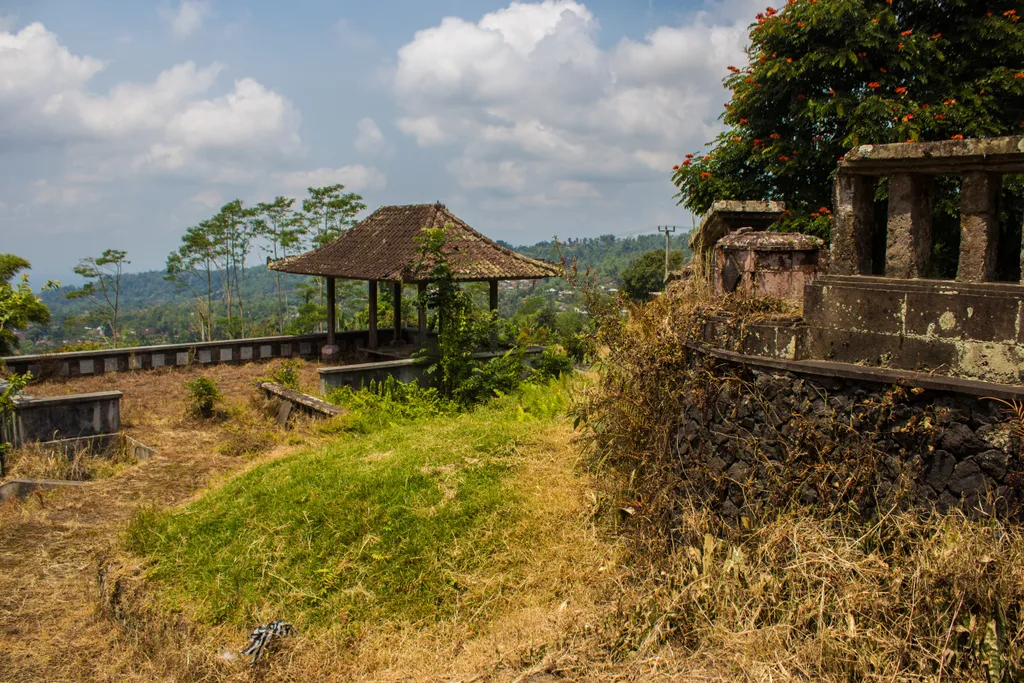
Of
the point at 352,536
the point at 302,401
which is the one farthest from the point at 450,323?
the point at 352,536

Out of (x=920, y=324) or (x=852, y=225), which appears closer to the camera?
(x=920, y=324)

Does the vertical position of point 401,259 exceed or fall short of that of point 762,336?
it exceeds it

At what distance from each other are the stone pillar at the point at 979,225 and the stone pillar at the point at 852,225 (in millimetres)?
504

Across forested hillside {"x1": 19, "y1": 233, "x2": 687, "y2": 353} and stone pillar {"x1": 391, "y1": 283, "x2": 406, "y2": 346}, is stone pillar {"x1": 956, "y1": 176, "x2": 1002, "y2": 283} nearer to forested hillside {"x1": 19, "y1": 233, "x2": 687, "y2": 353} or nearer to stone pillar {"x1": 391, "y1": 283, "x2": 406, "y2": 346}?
forested hillside {"x1": 19, "y1": 233, "x2": 687, "y2": 353}

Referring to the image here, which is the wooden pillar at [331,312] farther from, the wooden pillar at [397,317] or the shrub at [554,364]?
the shrub at [554,364]

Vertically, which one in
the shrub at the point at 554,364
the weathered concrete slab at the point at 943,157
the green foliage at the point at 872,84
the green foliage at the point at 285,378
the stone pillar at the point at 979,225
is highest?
the green foliage at the point at 872,84

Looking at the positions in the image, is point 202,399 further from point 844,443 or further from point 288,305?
Result: point 288,305

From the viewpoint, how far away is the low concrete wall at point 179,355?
40.8 feet

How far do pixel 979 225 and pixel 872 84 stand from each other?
7.64 meters

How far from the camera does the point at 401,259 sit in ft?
42.3

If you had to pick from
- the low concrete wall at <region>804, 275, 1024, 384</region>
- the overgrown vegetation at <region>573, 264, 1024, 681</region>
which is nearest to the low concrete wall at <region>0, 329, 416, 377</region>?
the overgrown vegetation at <region>573, 264, 1024, 681</region>

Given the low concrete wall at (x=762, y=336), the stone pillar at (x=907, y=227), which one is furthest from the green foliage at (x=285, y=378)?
the stone pillar at (x=907, y=227)

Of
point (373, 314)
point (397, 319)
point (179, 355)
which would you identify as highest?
point (373, 314)

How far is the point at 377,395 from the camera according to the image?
11.1 metres
